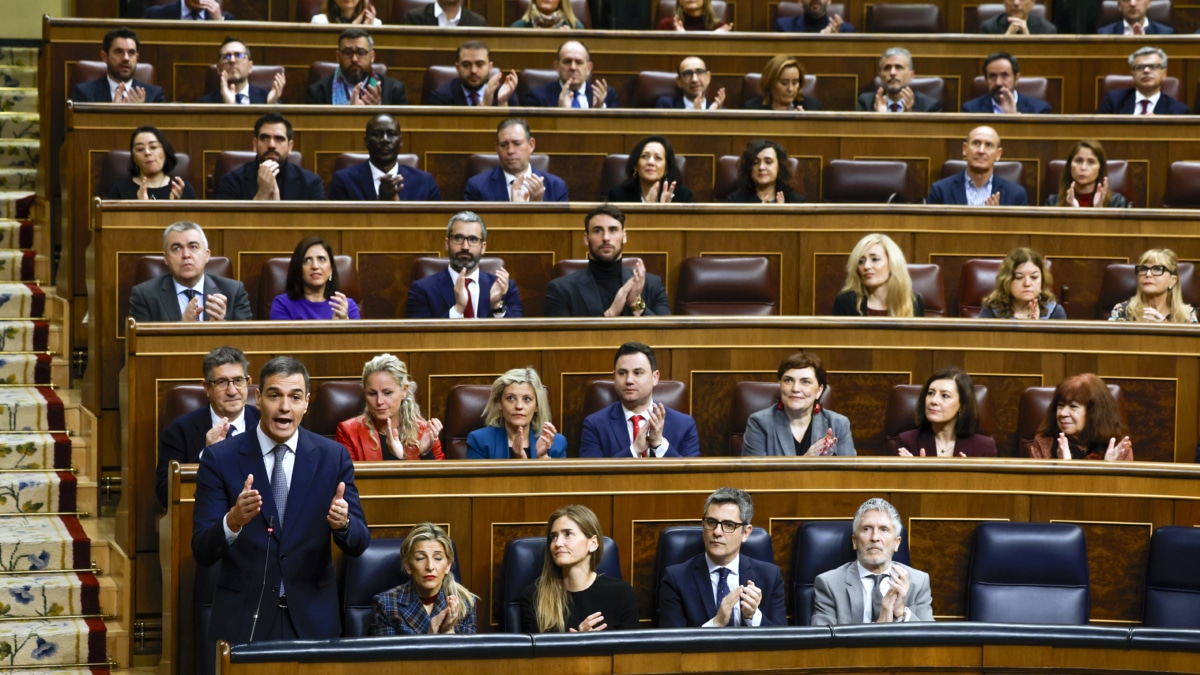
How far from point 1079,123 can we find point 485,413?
207cm

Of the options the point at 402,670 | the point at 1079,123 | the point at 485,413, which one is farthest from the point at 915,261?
the point at 402,670

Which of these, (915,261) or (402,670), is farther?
(915,261)

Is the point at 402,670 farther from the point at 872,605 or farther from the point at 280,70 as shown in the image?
the point at 280,70

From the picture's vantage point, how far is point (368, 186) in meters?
3.72

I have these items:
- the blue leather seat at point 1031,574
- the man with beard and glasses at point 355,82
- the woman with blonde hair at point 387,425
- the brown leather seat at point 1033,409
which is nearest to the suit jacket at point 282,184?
the man with beard and glasses at point 355,82

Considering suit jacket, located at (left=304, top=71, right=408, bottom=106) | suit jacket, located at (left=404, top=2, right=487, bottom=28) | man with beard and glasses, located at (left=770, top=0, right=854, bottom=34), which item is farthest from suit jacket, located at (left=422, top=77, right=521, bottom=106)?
man with beard and glasses, located at (left=770, top=0, right=854, bottom=34)

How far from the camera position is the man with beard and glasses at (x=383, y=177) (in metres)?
3.69

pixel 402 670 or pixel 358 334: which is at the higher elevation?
pixel 358 334

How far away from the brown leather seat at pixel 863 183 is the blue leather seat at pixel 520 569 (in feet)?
5.69

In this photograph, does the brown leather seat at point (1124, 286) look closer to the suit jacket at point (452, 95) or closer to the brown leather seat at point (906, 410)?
the brown leather seat at point (906, 410)

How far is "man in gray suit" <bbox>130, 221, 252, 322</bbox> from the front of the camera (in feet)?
10.00

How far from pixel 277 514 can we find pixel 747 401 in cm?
109

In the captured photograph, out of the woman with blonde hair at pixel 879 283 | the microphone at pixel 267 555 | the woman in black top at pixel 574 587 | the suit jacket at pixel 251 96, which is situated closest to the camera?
the microphone at pixel 267 555

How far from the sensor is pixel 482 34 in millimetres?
4496
